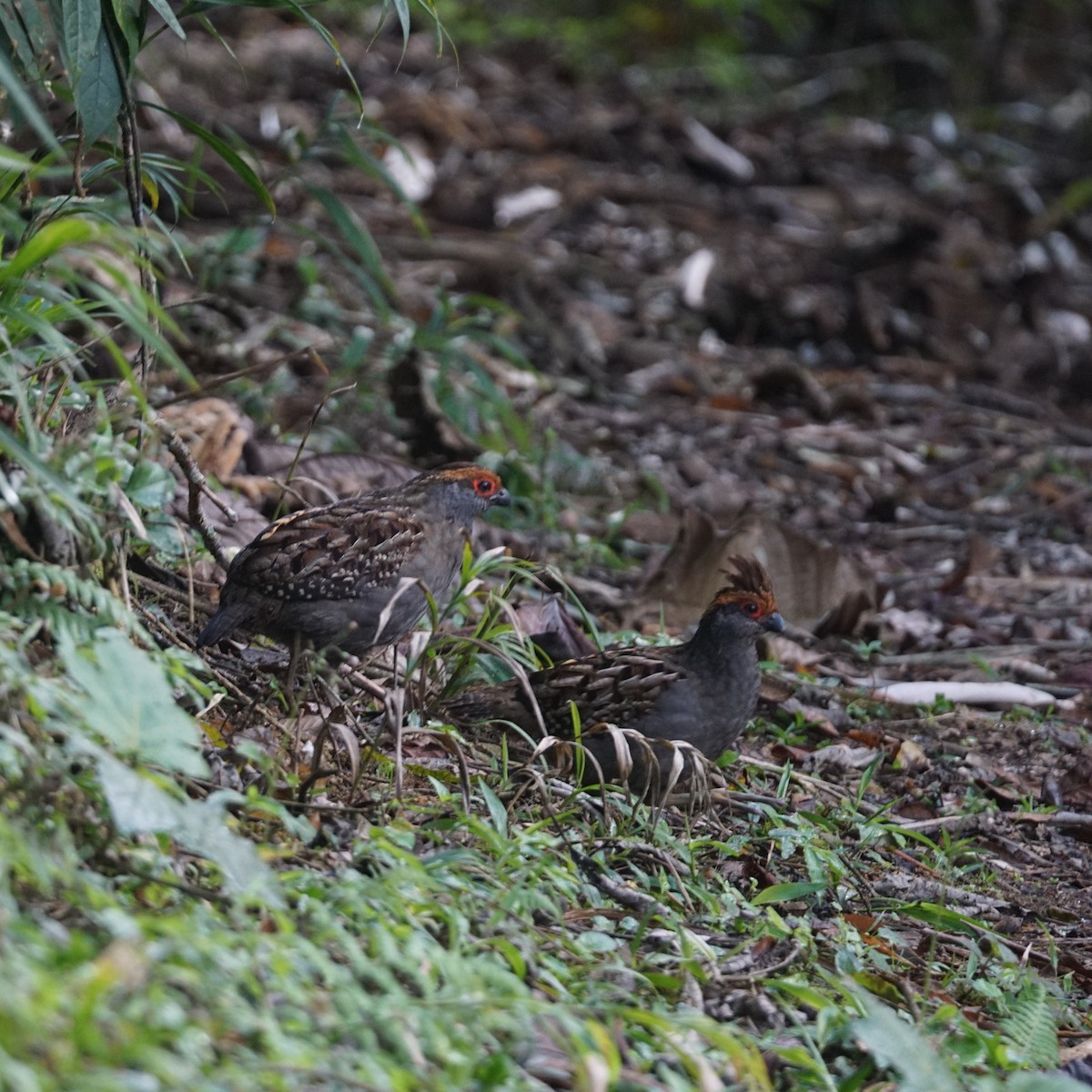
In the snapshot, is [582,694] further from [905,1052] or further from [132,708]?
[132,708]

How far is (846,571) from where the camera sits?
6949mm

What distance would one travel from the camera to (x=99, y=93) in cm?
427

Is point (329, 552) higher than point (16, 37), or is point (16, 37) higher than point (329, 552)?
point (16, 37)

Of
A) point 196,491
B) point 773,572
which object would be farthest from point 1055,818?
point 196,491

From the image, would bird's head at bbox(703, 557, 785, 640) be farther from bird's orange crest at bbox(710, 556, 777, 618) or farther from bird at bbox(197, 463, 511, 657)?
bird at bbox(197, 463, 511, 657)

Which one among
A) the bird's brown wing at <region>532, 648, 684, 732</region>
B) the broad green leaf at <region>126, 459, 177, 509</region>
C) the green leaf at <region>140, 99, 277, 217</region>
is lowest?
Answer: the bird's brown wing at <region>532, 648, 684, 732</region>

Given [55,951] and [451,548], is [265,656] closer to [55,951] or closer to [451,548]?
[451,548]

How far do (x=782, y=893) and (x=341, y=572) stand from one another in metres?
1.72

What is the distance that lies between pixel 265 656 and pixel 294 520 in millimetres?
457

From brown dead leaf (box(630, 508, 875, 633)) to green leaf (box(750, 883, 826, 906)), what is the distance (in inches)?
100

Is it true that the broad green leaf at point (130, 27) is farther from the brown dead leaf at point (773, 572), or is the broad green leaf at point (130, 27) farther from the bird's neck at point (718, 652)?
the brown dead leaf at point (773, 572)

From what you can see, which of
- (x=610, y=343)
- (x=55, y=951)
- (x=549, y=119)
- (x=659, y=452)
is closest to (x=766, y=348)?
(x=610, y=343)

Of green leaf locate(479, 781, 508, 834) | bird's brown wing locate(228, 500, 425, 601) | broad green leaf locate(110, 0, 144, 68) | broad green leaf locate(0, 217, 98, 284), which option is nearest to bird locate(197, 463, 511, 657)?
bird's brown wing locate(228, 500, 425, 601)

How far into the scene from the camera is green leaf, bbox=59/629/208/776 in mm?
2889
